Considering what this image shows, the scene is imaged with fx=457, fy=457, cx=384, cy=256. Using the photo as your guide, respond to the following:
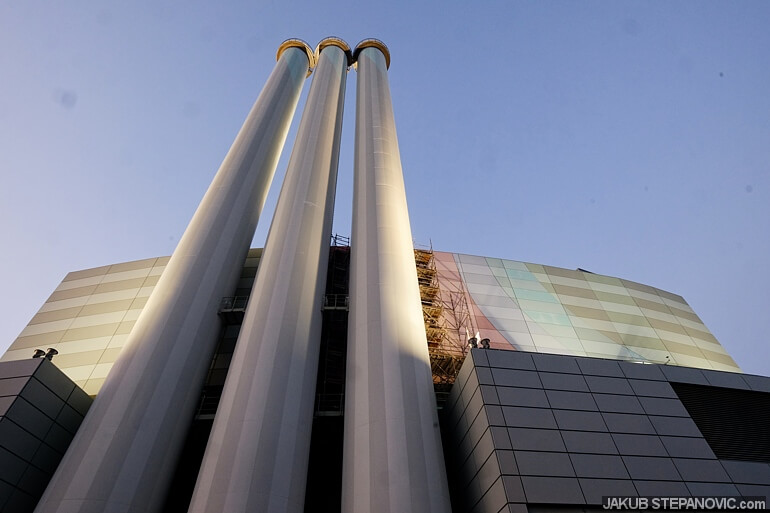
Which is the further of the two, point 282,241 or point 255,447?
point 282,241

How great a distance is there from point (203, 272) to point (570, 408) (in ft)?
52.3

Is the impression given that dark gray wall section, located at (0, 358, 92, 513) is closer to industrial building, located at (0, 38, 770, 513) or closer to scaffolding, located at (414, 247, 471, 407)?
industrial building, located at (0, 38, 770, 513)

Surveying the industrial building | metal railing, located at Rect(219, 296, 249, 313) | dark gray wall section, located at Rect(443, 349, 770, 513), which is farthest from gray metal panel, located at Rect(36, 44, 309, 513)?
dark gray wall section, located at Rect(443, 349, 770, 513)

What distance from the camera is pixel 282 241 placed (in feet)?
70.2

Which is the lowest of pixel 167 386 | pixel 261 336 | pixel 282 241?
pixel 167 386

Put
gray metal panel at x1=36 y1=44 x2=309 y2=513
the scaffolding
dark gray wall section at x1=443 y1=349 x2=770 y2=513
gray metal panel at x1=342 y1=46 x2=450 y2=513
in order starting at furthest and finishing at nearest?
1. the scaffolding
2. gray metal panel at x1=36 y1=44 x2=309 y2=513
3. gray metal panel at x1=342 y1=46 x2=450 y2=513
4. dark gray wall section at x1=443 y1=349 x2=770 y2=513

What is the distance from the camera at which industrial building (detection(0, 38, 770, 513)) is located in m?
13.5

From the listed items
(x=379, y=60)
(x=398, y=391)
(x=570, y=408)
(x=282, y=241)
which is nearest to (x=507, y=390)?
(x=570, y=408)

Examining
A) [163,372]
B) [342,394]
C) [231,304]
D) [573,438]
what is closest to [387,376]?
[342,394]

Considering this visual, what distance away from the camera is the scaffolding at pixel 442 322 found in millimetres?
23422

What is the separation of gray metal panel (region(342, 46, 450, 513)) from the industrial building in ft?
0.23

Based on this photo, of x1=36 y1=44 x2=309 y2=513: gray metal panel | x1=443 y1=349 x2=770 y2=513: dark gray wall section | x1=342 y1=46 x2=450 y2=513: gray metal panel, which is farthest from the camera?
x1=36 y1=44 x2=309 y2=513: gray metal panel

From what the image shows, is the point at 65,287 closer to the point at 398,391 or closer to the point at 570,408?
the point at 398,391

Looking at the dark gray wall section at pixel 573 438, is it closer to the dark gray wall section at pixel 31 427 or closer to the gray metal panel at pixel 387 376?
the gray metal panel at pixel 387 376
